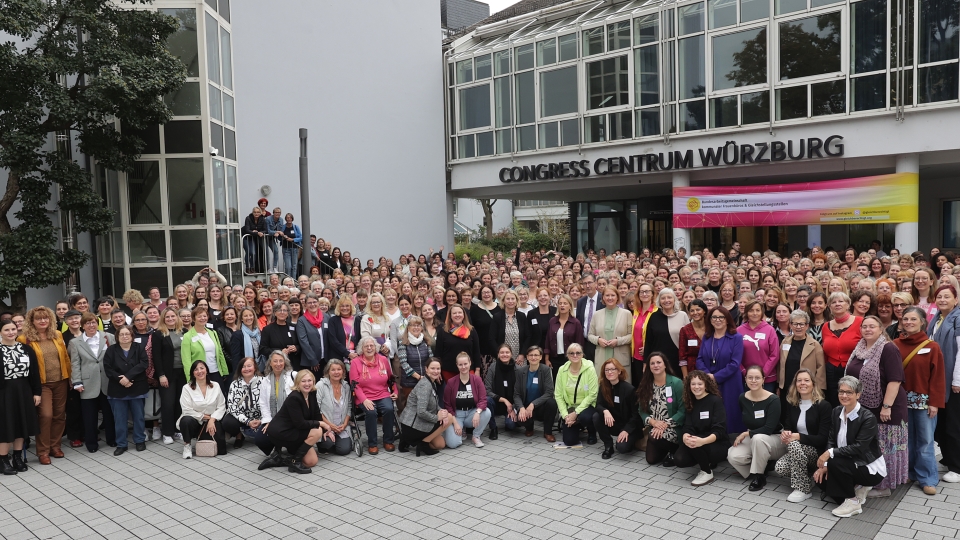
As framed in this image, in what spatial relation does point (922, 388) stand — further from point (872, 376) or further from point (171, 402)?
point (171, 402)

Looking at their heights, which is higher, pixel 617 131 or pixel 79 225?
pixel 617 131

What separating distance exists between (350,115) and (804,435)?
17.1 m

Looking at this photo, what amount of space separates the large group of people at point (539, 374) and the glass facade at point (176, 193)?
460 centimetres

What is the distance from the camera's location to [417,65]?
893 inches

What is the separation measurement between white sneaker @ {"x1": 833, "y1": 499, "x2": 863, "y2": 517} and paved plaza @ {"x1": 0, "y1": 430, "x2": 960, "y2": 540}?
2.4 inches

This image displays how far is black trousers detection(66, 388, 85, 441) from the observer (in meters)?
8.52

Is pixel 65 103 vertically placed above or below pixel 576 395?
above

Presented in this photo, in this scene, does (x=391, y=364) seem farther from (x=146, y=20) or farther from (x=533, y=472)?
(x=146, y=20)

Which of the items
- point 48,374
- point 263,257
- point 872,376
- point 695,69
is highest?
point 695,69

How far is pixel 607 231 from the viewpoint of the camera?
27.0m

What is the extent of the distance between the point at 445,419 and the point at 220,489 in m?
2.46

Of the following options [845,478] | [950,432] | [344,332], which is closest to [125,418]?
[344,332]

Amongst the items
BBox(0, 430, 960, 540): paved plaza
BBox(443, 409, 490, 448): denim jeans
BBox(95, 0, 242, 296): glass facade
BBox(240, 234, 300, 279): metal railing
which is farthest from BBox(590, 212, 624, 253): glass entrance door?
BBox(0, 430, 960, 540): paved plaza

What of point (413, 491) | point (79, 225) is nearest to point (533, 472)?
point (413, 491)
